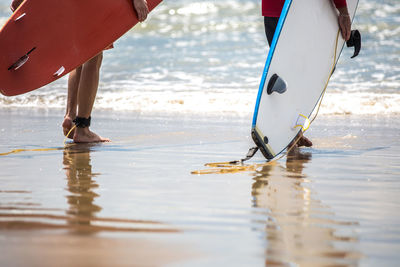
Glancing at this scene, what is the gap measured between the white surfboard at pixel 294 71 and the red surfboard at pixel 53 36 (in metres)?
1.26

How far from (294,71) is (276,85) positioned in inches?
14.1

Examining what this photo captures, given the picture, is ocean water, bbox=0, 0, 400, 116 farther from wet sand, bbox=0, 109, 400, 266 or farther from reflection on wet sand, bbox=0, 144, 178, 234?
reflection on wet sand, bbox=0, 144, 178, 234

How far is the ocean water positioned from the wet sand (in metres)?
4.05

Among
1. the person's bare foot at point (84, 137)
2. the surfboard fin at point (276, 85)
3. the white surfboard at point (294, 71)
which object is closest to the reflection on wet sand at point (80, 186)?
the person's bare foot at point (84, 137)

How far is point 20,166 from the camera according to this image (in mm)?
3299

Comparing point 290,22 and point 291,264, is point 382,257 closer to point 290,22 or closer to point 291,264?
point 291,264

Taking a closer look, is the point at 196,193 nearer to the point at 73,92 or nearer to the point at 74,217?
the point at 74,217

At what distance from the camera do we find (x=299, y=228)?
197 cm

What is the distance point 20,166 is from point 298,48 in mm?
1718

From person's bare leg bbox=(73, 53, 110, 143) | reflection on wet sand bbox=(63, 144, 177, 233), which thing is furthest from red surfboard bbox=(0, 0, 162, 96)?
reflection on wet sand bbox=(63, 144, 177, 233)

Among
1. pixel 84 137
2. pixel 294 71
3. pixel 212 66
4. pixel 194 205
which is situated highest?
pixel 194 205

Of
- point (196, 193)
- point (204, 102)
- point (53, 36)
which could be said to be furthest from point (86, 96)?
point (204, 102)

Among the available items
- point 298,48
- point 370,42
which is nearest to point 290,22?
point 298,48

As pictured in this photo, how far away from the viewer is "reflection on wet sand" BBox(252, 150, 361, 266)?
1.64 meters
